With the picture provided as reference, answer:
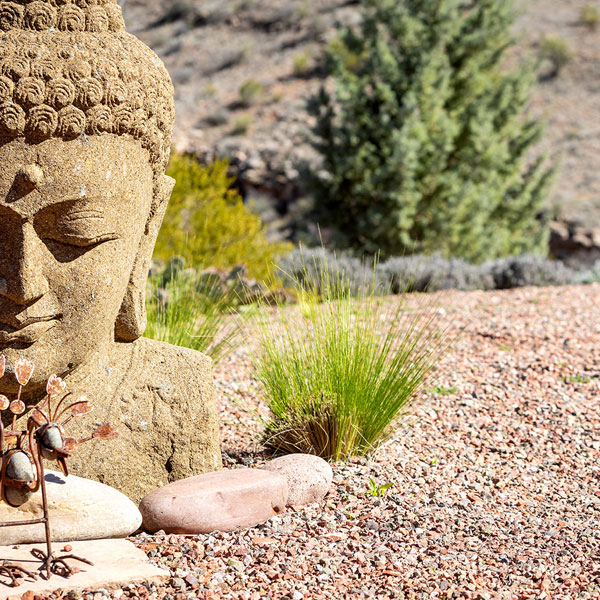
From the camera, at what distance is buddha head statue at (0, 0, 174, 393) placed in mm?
2432

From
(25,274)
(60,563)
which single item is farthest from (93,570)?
(25,274)

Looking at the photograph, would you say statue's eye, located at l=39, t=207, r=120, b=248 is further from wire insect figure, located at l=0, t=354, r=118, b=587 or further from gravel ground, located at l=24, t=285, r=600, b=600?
gravel ground, located at l=24, t=285, r=600, b=600

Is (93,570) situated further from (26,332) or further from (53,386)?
(26,332)

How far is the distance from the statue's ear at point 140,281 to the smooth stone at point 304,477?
0.80 meters

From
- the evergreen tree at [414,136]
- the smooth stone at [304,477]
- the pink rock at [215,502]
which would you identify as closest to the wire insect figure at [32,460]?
the pink rock at [215,502]

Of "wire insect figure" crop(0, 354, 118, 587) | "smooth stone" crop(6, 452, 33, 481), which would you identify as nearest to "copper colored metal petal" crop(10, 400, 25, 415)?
"wire insect figure" crop(0, 354, 118, 587)

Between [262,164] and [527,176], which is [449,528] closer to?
[527,176]

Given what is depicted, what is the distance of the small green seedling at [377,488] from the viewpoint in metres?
3.14

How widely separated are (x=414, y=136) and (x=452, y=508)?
27.3 feet

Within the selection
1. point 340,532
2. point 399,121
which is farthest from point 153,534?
point 399,121

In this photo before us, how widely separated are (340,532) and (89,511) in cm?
92

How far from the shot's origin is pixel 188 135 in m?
22.5

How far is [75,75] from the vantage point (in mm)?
2498

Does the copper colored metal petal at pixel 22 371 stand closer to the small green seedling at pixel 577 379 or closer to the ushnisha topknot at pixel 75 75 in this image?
the ushnisha topknot at pixel 75 75
